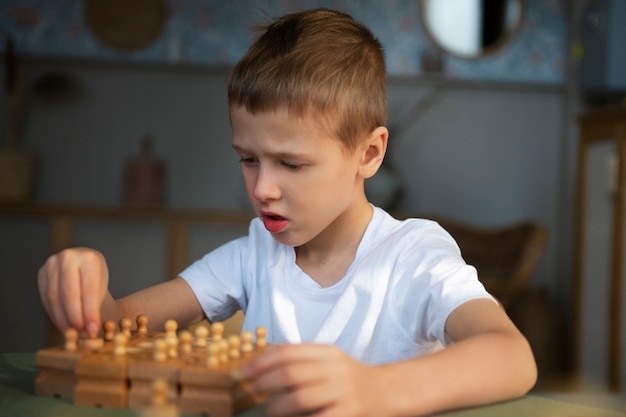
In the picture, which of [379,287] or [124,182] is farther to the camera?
[124,182]

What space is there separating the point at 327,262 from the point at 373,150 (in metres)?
0.18

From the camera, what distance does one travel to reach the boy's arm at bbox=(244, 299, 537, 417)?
0.73 metres

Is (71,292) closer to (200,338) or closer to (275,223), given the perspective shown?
(200,338)

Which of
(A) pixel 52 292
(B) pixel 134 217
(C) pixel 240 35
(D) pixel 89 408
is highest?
(C) pixel 240 35

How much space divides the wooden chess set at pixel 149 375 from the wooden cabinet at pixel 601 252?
276 centimetres

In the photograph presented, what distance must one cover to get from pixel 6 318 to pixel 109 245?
1.86 feet

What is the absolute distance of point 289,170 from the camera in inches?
46.3

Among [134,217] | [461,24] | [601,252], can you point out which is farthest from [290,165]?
[461,24]

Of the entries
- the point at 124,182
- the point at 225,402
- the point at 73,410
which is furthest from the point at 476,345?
the point at 124,182

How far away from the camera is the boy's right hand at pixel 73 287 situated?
1.01m

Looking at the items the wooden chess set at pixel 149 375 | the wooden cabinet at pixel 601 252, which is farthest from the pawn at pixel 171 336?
the wooden cabinet at pixel 601 252

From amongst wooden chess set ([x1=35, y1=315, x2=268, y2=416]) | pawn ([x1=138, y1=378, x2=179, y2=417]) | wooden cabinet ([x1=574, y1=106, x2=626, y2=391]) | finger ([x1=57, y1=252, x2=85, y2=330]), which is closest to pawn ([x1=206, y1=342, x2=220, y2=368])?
wooden chess set ([x1=35, y1=315, x2=268, y2=416])

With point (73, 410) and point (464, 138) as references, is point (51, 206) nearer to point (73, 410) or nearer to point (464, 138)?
point (464, 138)

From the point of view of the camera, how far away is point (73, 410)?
0.81 meters
